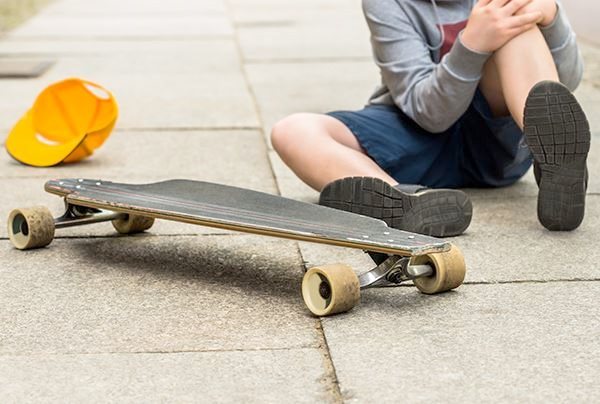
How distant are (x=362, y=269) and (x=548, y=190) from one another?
0.64 meters

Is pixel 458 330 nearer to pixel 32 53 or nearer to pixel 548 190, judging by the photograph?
pixel 548 190

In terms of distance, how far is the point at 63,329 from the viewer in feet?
8.10

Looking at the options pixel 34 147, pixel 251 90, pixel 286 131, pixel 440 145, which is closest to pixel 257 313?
pixel 286 131

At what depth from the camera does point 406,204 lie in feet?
10.1

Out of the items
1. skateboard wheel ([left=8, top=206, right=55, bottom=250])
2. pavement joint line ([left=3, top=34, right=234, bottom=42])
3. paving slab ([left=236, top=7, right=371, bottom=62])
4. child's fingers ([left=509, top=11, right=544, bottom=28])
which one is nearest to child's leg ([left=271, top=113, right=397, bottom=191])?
child's fingers ([left=509, top=11, right=544, bottom=28])

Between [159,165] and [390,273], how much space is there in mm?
1922

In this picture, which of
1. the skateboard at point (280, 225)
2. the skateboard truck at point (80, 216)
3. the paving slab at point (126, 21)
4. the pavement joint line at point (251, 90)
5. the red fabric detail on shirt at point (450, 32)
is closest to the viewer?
the skateboard at point (280, 225)

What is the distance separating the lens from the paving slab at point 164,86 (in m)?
5.34

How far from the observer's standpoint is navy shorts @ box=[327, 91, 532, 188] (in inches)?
143

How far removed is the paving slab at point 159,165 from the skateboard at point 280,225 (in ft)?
0.84

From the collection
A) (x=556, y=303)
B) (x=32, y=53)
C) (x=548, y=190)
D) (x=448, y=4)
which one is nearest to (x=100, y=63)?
(x=32, y=53)

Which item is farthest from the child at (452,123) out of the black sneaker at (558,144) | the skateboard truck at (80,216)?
the skateboard truck at (80,216)

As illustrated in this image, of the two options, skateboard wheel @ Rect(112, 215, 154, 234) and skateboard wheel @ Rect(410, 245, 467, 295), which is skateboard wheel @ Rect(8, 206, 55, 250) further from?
skateboard wheel @ Rect(410, 245, 467, 295)

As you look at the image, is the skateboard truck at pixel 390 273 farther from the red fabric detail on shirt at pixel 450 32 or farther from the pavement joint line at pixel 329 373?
the red fabric detail on shirt at pixel 450 32
